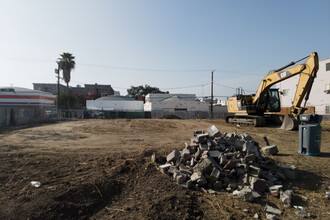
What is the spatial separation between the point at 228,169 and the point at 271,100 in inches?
557

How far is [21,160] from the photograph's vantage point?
6.55 m

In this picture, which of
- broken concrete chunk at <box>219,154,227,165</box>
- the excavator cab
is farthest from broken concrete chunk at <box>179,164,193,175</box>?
the excavator cab

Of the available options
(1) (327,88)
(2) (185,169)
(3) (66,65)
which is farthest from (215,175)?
(3) (66,65)

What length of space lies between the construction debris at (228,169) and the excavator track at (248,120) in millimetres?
10546

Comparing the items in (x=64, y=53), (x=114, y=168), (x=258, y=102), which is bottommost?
(x=114, y=168)

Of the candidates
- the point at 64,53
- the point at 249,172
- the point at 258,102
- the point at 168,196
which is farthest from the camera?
the point at 64,53

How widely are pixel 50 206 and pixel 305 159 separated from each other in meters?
7.52

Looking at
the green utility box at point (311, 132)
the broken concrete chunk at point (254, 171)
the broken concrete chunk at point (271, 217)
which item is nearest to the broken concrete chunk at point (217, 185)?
the broken concrete chunk at point (254, 171)

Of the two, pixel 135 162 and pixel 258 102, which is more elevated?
pixel 258 102

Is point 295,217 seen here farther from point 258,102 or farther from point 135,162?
point 258,102

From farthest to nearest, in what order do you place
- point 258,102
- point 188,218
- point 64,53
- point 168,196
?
point 64,53 < point 258,102 < point 168,196 < point 188,218

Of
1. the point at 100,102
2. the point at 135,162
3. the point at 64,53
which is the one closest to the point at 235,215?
the point at 135,162

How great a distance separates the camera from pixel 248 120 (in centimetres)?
1720

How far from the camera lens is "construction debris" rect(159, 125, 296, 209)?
15.9 feet
